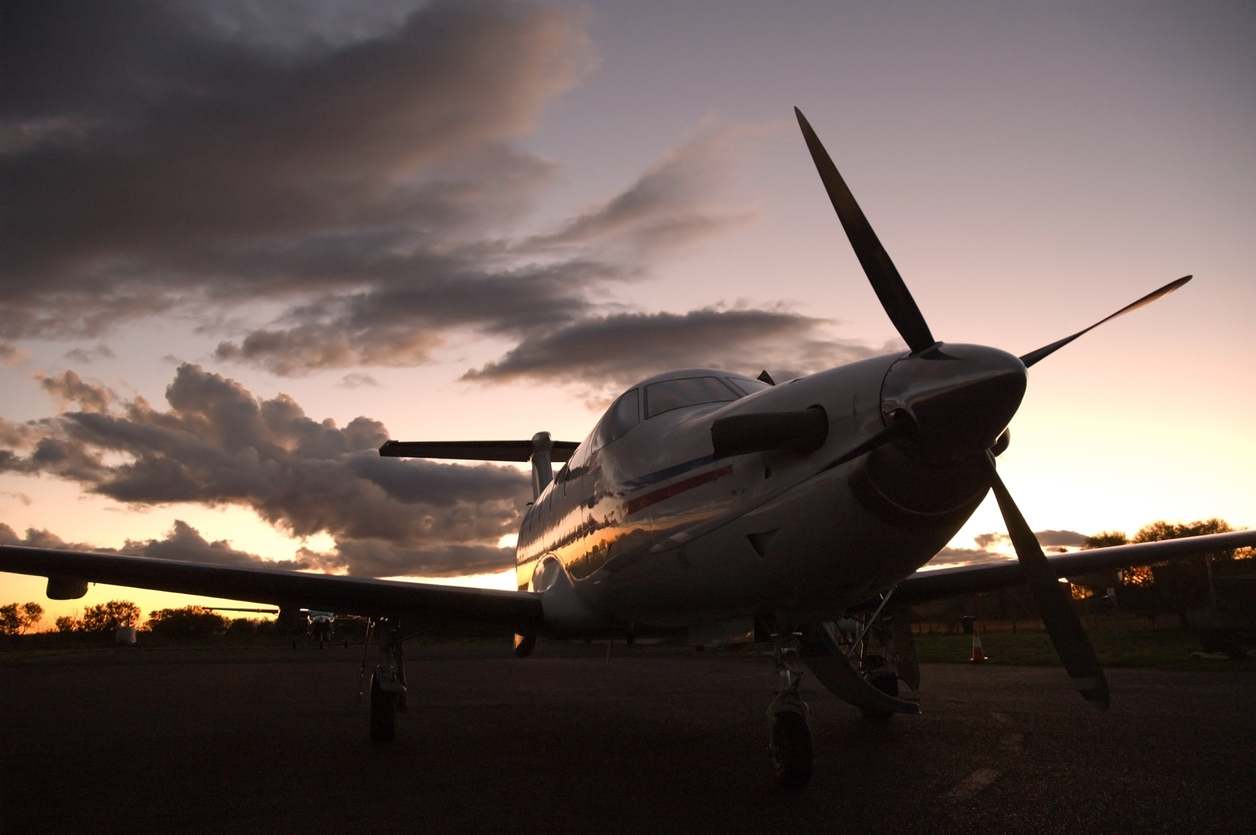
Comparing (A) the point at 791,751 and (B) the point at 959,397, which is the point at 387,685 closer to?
(A) the point at 791,751

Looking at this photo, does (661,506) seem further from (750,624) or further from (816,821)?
(816,821)

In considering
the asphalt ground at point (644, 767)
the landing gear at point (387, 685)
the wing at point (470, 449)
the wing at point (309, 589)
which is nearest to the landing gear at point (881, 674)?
the asphalt ground at point (644, 767)

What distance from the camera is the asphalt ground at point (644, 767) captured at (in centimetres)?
467

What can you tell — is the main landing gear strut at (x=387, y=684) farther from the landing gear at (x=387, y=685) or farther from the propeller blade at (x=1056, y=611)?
the propeller blade at (x=1056, y=611)

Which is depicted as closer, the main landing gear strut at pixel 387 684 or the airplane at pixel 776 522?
the airplane at pixel 776 522

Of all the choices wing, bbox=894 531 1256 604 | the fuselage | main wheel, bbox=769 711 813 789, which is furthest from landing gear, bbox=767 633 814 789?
wing, bbox=894 531 1256 604

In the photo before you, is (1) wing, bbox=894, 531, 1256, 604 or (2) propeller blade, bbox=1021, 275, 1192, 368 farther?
(1) wing, bbox=894, 531, 1256, 604

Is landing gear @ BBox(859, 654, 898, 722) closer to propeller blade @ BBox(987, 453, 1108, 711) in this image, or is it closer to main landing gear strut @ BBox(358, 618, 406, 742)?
propeller blade @ BBox(987, 453, 1108, 711)

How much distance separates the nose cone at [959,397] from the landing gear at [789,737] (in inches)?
80.9

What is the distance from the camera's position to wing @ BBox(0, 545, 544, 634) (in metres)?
8.06

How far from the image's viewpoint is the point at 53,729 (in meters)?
9.85

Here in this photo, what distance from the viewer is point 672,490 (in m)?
6.13

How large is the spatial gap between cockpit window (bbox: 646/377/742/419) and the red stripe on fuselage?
2.67 ft

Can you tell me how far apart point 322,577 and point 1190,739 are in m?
7.99
